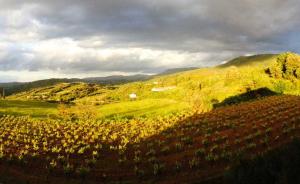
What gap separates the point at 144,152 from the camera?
29.0 m

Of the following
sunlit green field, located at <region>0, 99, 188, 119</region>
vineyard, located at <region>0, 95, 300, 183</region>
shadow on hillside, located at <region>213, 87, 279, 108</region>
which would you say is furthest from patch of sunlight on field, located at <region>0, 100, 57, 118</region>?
shadow on hillside, located at <region>213, 87, 279, 108</region>

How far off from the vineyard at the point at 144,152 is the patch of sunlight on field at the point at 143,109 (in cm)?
2248

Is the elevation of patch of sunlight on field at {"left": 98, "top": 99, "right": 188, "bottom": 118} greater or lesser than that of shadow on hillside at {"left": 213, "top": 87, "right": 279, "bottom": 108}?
lesser

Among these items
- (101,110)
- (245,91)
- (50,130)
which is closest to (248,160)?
(50,130)

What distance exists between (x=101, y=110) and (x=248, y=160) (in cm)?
6254

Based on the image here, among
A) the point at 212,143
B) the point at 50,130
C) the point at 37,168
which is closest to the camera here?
the point at 37,168

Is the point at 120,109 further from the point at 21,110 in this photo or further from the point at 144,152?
the point at 144,152

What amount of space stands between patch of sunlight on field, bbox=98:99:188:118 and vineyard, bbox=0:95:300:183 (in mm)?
22485

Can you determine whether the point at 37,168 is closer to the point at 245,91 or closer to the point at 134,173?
the point at 134,173

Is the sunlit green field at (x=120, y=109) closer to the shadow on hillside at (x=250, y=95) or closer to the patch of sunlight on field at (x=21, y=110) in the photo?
the patch of sunlight on field at (x=21, y=110)

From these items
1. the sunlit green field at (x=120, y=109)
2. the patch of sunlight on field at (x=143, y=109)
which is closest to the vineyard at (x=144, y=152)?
the patch of sunlight on field at (x=143, y=109)

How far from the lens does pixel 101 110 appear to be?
74.0 meters

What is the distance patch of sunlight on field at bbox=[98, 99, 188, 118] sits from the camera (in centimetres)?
6494

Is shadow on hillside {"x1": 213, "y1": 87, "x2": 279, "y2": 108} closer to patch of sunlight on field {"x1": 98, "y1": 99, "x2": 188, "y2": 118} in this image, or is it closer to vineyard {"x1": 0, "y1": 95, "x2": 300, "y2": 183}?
patch of sunlight on field {"x1": 98, "y1": 99, "x2": 188, "y2": 118}
